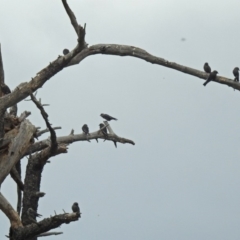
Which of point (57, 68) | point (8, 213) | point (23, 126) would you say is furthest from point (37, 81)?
point (8, 213)

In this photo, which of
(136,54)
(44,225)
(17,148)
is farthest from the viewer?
(17,148)

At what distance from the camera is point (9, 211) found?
13828mm

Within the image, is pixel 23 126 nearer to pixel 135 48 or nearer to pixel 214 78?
pixel 135 48

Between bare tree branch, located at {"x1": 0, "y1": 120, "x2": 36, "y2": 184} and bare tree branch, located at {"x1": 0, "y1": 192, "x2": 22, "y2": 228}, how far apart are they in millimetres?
428

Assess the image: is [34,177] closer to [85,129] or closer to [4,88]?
[4,88]

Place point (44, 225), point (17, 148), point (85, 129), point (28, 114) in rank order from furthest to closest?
point (85, 129) → point (28, 114) → point (17, 148) → point (44, 225)

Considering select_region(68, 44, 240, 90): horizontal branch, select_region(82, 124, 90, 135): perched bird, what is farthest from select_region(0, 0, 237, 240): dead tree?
select_region(82, 124, 90, 135): perched bird

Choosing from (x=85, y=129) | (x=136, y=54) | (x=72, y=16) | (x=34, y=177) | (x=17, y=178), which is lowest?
(x=17, y=178)

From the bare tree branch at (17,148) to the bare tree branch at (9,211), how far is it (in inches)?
16.8

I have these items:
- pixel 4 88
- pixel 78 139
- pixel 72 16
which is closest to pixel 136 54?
pixel 72 16

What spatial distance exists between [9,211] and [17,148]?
53.3 inches

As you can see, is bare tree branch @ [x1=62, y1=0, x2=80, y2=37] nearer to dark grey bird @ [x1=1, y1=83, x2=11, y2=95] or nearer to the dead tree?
the dead tree

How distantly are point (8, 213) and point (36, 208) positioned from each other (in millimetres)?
3843

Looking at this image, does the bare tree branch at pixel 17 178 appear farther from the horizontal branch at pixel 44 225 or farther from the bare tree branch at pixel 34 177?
the horizontal branch at pixel 44 225
